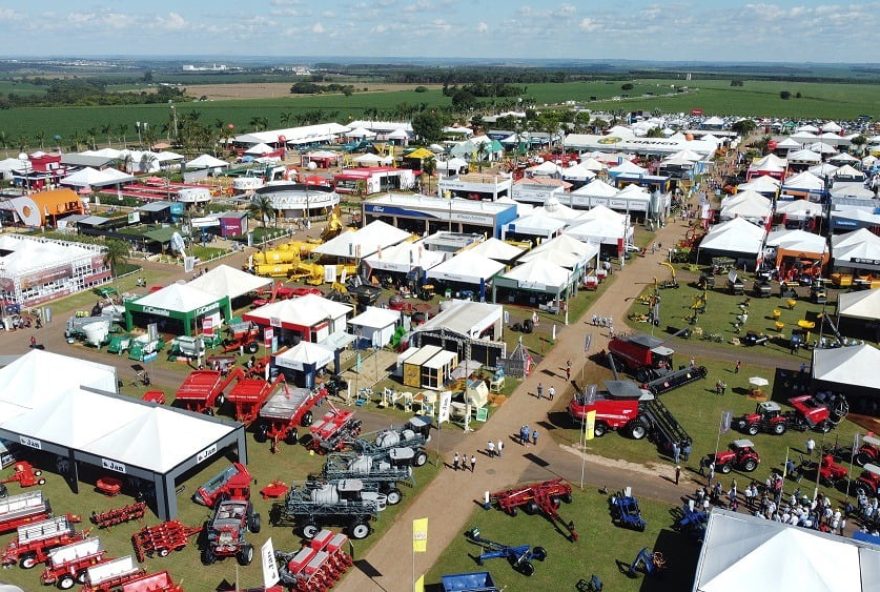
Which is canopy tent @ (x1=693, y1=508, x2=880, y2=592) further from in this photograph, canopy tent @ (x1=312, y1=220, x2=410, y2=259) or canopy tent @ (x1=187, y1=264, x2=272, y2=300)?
canopy tent @ (x1=312, y1=220, x2=410, y2=259)

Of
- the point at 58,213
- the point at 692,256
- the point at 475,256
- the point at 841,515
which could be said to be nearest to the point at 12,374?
the point at 475,256

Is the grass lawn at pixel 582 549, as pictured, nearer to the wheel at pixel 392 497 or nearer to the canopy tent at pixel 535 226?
the wheel at pixel 392 497

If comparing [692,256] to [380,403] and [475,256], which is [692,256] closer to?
[475,256]

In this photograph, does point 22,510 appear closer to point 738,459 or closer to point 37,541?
point 37,541

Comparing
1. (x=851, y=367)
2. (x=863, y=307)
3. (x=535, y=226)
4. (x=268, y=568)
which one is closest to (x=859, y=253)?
(x=863, y=307)

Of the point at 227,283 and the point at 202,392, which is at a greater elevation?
the point at 227,283
